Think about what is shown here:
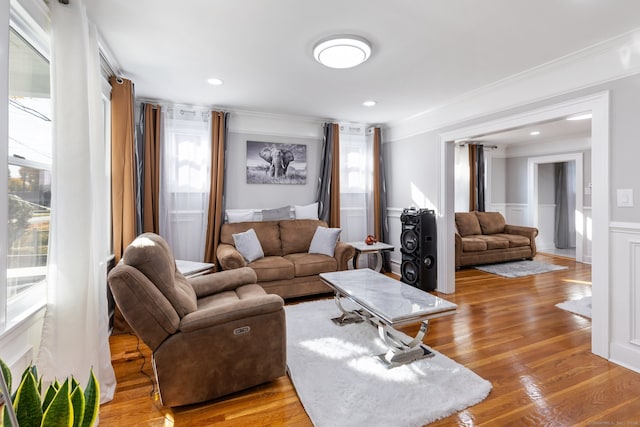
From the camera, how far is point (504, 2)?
1.84 meters

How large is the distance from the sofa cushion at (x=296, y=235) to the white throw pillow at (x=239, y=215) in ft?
1.53

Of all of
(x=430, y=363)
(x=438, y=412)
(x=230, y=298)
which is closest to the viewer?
(x=438, y=412)

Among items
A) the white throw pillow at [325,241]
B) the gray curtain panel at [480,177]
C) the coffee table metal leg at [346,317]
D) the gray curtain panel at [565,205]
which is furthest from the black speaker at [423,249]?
the gray curtain panel at [565,205]

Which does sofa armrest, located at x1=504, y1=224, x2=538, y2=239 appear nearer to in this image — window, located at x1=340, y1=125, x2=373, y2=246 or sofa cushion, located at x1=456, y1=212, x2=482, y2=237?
sofa cushion, located at x1=456, y1=212, x2=482, y2=237

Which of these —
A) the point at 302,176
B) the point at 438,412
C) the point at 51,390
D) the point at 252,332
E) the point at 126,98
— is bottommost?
the point at 438,412

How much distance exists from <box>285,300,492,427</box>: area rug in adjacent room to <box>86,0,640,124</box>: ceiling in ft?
8.01

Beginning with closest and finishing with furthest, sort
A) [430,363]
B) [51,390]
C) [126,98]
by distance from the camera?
[51,390]
[430,363]
[126,98]

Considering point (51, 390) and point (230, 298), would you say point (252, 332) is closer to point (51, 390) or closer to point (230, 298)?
point (230, 298)

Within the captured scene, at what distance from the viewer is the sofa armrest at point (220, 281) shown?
8.34 feet

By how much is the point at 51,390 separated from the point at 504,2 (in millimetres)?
2881

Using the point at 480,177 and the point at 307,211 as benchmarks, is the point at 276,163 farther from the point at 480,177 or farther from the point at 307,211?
the point at 480,177

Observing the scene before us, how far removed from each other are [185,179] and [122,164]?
1079mm

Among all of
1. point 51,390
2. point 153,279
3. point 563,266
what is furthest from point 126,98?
point 563,266

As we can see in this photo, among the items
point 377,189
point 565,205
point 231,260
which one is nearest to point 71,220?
point 231,260
